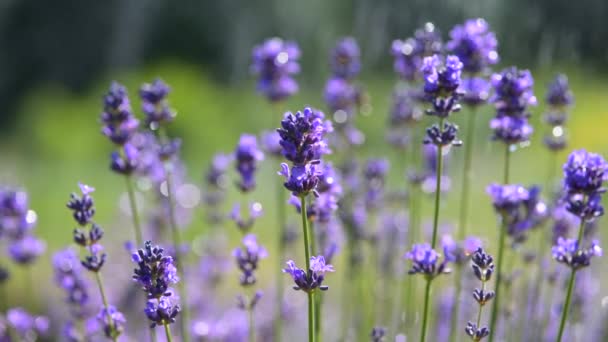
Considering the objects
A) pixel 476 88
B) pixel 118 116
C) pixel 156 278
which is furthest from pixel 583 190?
pixel 118 116

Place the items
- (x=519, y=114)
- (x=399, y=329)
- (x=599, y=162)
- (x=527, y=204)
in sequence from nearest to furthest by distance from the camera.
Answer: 1. (x=599, y=162)
2. (x=519, y=114)
3. (x=527, y=204)
4. (x=399, y=329)

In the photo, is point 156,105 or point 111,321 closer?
point 111,321

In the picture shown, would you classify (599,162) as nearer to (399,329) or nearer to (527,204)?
(527,204)

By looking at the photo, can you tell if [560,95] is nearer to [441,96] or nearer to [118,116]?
[441,96]

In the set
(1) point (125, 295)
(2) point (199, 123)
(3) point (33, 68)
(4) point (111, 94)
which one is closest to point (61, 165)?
(2) point (199, 123)

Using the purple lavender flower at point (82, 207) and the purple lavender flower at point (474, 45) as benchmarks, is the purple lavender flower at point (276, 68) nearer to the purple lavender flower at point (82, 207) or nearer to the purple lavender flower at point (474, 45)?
the purple lavender flower at point (474, 45)

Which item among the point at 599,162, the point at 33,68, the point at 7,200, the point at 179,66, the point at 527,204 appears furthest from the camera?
the point at 33,68

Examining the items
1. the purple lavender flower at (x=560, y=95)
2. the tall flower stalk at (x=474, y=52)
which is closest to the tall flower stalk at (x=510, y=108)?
the tall flower stalk at (x=474, y=52)
